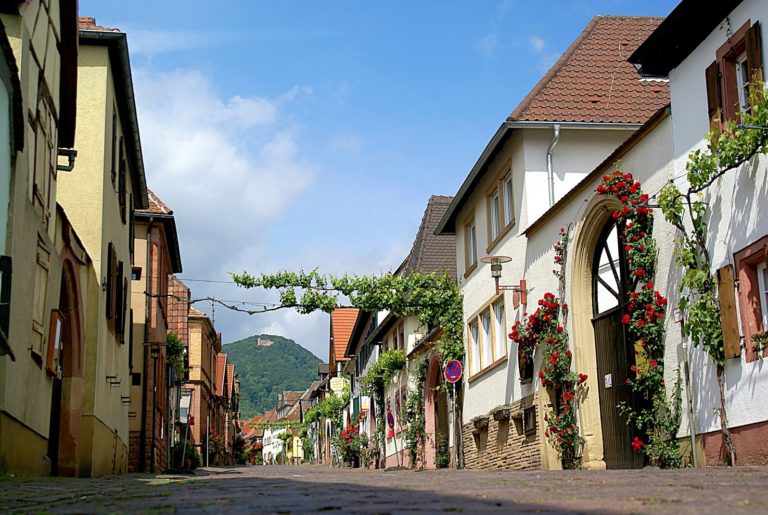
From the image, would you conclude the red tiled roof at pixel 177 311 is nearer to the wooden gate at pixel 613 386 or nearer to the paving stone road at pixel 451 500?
the wooden gate at pixel 613 386

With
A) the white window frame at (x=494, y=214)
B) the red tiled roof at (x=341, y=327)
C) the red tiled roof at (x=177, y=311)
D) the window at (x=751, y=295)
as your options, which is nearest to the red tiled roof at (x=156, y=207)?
the red tiled roof at (x=177, y=311)

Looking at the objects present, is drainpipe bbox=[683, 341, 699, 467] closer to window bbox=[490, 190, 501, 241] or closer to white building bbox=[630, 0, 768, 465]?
white building bbox=[630, 0, 768, 465]

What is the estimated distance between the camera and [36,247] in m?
13.0

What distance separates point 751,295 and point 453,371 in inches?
515

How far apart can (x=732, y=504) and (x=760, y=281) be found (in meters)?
7.12

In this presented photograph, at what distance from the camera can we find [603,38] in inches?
899

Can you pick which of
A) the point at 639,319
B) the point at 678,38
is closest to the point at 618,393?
the point at 639,319

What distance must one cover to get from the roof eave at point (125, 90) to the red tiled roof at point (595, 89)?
7.43 meters

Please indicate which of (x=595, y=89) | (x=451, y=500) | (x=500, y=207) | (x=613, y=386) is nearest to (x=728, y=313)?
(x=613, y=386)

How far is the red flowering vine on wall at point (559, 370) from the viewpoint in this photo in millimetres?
17672

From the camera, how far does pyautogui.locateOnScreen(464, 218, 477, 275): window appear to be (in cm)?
2559

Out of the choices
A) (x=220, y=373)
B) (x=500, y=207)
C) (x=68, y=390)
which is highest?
(x=220, y=373)

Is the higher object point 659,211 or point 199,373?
point 199,373

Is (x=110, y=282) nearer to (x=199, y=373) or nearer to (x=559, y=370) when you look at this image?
(x=559, y=370)
